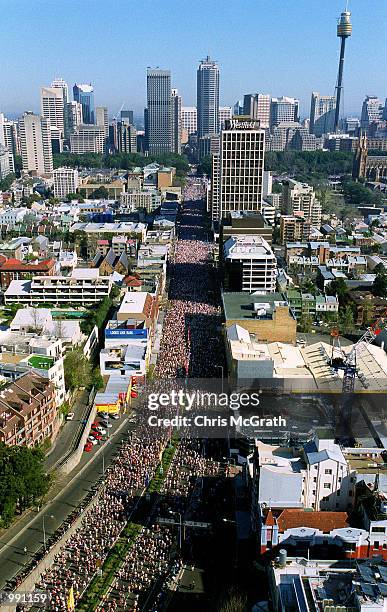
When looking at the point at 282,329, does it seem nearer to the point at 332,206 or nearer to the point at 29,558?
the point at 29,558

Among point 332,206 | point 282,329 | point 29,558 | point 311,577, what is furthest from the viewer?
point 332,206

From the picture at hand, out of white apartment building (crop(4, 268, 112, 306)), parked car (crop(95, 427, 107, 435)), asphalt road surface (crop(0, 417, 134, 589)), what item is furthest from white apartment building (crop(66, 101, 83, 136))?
asphalt road surface (crop(0, 417, 134, 589))

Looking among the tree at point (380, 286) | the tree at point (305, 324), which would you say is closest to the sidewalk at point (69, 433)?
the tree at point (305, 324)

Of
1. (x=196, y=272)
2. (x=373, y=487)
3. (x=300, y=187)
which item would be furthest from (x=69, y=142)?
(x=373, y=487)

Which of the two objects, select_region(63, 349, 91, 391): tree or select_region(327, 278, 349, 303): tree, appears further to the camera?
select_region(327, 278, 349, 303): tree

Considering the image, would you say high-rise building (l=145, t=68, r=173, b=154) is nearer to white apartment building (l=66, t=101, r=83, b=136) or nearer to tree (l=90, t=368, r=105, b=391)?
white apartment building (l=66, t=101, r=83, b=136)

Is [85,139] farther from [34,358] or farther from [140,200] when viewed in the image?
[34,358]
